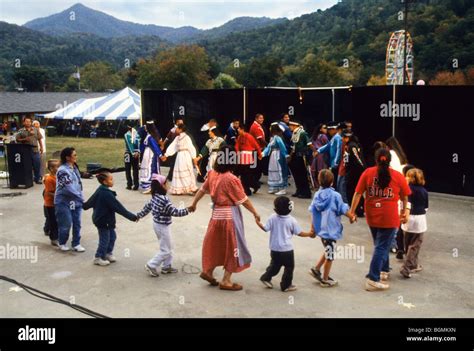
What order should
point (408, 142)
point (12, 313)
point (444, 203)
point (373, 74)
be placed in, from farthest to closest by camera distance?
point (373, 74), point (408, 142), point (444, 203), point (12, 313)

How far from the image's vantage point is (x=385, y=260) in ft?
22.5

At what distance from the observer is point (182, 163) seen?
501 inches

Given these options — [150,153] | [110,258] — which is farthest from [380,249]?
[150,153]

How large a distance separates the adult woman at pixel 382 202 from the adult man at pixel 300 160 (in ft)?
18.7

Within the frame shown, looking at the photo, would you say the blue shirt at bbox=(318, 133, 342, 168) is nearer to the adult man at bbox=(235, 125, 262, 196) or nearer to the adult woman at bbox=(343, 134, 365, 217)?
the adult woman at bbox=(343, 134, 365, 217)

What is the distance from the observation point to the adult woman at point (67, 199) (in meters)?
8.09

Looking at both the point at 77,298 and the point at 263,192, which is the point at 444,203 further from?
the point at 77,298

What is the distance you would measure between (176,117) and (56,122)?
1154 inches

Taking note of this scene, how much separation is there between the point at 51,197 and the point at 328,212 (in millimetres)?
4508

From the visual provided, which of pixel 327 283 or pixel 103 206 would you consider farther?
pixel 103 206

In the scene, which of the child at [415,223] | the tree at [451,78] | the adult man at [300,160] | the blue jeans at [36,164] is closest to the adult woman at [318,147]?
the adult man at [300,160]

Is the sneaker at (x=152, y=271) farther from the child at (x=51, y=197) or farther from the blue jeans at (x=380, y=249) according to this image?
the blue jeans at (x=380, y=249)

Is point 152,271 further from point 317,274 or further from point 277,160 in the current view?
point 277,160
